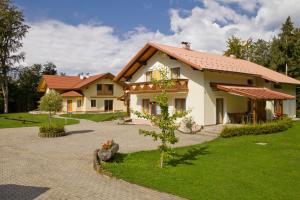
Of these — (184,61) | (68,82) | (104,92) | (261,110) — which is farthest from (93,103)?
(261,110)

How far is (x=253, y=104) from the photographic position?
22359mm

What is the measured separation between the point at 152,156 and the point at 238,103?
1423 cm

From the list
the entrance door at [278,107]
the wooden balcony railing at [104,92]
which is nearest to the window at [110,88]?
the wooden balcony railing at [104,92]

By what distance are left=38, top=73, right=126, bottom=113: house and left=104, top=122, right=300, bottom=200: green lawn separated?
3166 cm

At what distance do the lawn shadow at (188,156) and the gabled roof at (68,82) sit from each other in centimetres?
3197

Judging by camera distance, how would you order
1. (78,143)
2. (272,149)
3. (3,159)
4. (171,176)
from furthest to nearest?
(78,143) < (272,149) < (3,159) < (171,176)

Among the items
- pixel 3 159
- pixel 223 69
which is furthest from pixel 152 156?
pixel 223 69

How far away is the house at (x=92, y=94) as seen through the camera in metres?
45.6

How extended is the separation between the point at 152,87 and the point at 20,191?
18878mm

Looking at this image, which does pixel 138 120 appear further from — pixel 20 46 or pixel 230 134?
pixel 20 46

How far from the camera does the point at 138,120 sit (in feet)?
96.5

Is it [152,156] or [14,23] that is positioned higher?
[14,23]

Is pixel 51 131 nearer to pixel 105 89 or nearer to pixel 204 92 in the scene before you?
pixel 204 92

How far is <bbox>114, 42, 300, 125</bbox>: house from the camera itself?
23.0m
